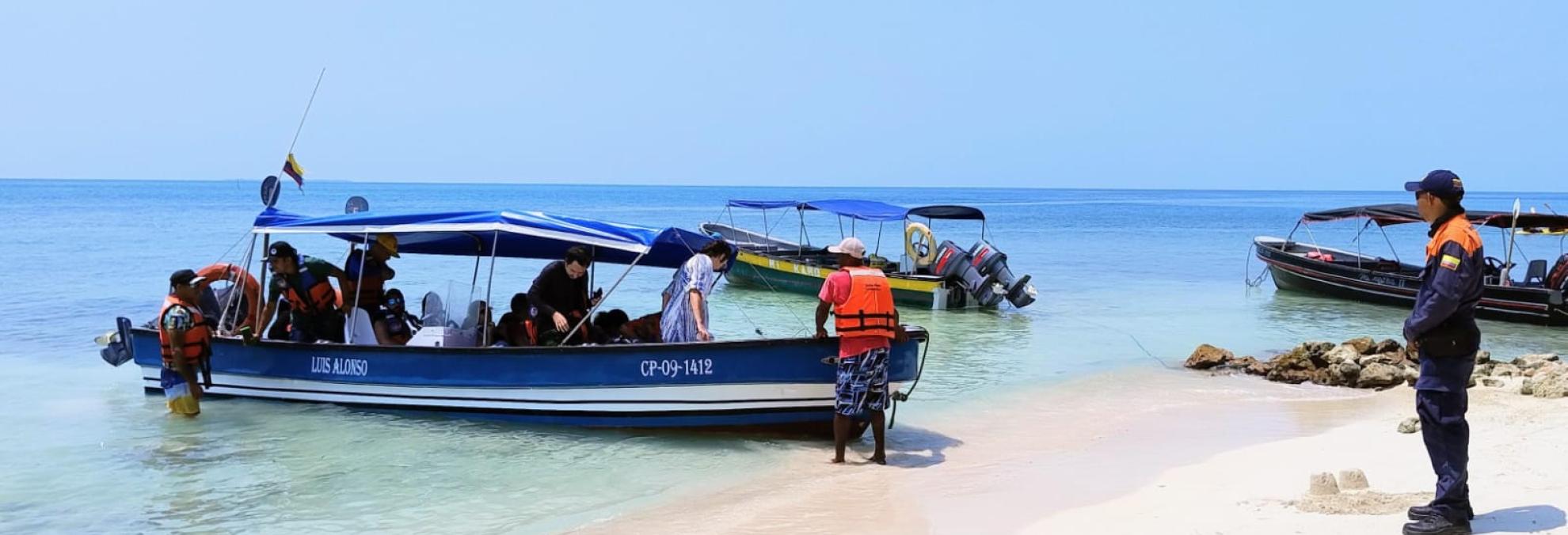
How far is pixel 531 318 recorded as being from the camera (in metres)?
9.97

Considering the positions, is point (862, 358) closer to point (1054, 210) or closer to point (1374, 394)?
point (1374, 394)

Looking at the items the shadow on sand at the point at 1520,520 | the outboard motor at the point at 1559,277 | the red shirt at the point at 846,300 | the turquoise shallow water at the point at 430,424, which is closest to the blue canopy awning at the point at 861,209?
the turquoise shallow water at the point at 430,424

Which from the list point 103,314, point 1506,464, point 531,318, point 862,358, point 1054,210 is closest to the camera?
point 1506,464

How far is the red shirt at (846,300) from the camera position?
8070 mm

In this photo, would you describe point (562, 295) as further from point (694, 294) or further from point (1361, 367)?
point (1361, 367)

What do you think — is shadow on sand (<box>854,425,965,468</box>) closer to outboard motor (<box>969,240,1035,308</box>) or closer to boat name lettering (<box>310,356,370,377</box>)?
boat name lettering (<box>310,356,370,377</box>)

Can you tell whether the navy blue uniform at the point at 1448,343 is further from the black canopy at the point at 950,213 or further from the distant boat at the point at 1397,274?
the black canopy at the point at 950,213

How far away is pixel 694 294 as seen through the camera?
8.96 m

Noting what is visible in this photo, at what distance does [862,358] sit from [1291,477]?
2.76m

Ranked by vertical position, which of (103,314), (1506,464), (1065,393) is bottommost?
(103,314)

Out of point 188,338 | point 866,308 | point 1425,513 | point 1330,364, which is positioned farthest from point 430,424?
point 1330,364

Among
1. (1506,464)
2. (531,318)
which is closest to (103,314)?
(531,318)

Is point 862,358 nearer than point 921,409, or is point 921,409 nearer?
point 862,358

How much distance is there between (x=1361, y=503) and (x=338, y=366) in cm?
766
